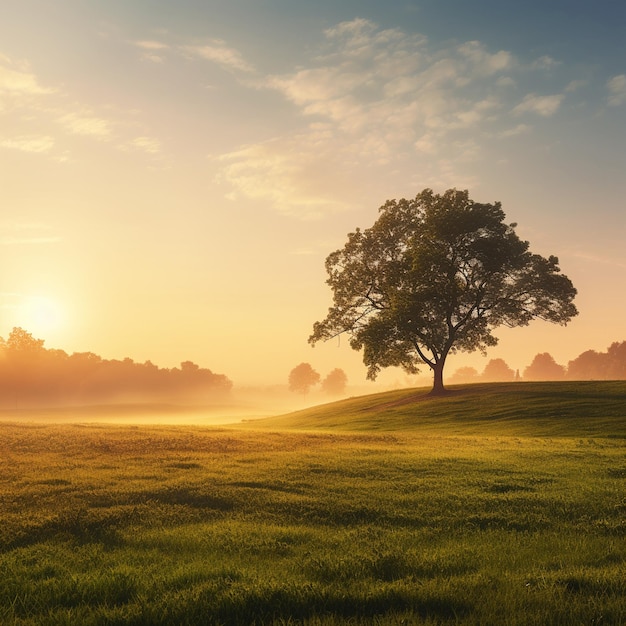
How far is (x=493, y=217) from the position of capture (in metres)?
55.3

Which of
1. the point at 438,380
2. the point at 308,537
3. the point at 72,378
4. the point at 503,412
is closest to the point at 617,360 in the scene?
the point at 438,380

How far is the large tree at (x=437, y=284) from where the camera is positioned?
2162 inches

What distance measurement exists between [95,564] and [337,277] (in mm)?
56074

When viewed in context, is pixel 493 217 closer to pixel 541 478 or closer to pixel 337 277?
pixel 337 277

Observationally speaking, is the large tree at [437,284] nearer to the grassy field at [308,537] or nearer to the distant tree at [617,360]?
the grassy field at [308,537]

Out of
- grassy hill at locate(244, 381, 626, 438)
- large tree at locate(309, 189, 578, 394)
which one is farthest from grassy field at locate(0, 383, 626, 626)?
large tree at locate(309, 189, 578, 394)

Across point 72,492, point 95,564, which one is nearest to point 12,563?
point 95,564

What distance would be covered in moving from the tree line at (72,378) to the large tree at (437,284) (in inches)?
4103

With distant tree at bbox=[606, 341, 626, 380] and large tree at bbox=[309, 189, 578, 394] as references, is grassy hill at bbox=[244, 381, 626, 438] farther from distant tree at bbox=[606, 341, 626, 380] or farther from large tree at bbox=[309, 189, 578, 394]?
distant tree at bbox=[606, 341, 626, 380]

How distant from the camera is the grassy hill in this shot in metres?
37.3

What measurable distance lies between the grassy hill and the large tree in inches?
221

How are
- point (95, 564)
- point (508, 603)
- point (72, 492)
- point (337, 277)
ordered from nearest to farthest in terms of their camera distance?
point (508, 603) < point (95, 564) < point (72, 492) < point (337, 277)

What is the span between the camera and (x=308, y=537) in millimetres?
10297

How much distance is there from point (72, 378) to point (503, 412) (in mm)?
137900
